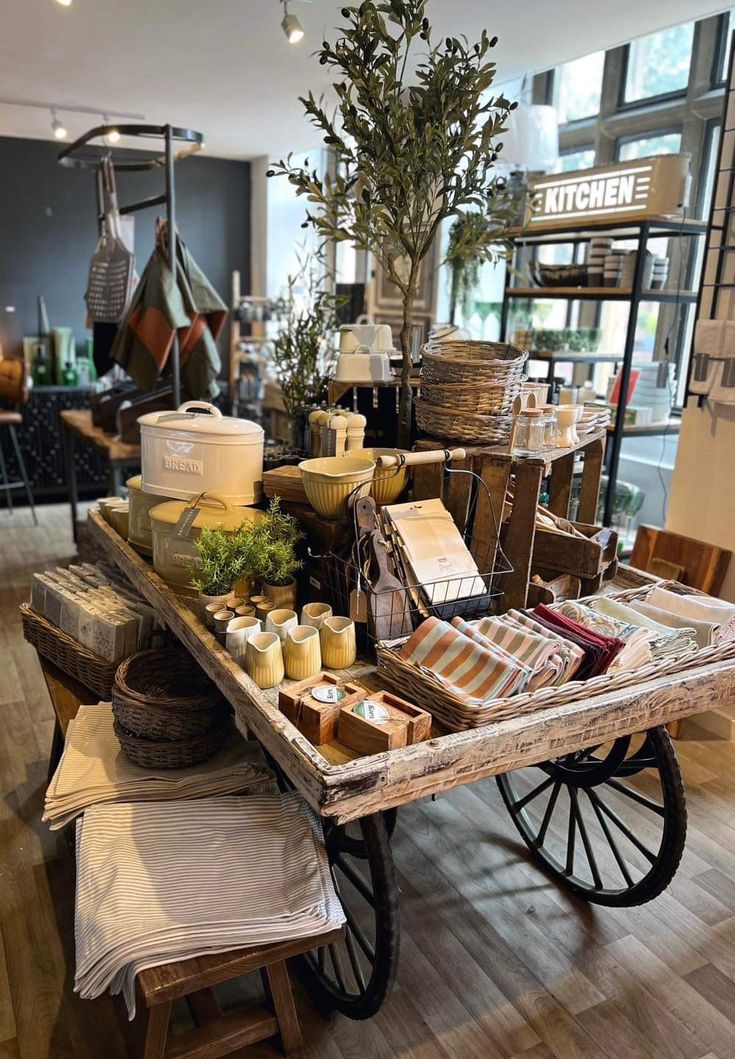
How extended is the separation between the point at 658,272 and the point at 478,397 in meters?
1.97

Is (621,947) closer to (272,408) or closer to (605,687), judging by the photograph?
(605,687)

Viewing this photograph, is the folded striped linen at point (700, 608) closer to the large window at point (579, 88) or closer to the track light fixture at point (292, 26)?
the track light fixture at point (292, 26)

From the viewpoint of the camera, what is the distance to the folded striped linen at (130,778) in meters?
1.73

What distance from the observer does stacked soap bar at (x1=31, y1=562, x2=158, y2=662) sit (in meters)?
2.21

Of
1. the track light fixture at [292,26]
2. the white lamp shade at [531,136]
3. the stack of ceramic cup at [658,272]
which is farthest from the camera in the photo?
the white lamp shade at [531,136]

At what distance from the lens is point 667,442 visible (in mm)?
4410

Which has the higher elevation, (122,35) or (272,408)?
(122,35)

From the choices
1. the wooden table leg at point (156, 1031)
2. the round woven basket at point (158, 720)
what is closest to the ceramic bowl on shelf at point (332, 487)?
the round woven basket at point (158, 720)

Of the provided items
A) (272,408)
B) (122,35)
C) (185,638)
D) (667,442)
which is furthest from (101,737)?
(272,408)

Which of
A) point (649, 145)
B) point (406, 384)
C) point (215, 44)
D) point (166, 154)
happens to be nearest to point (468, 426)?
point (406, 384)

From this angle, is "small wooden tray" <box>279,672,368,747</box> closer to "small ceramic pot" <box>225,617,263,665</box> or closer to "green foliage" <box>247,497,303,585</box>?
"small ceramic pot" <box>225,617,263,665</box>

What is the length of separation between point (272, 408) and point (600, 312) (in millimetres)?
2521

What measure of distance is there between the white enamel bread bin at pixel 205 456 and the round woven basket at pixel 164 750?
56 cm

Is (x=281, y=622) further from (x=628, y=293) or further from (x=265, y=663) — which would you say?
(x=628, y=293)
